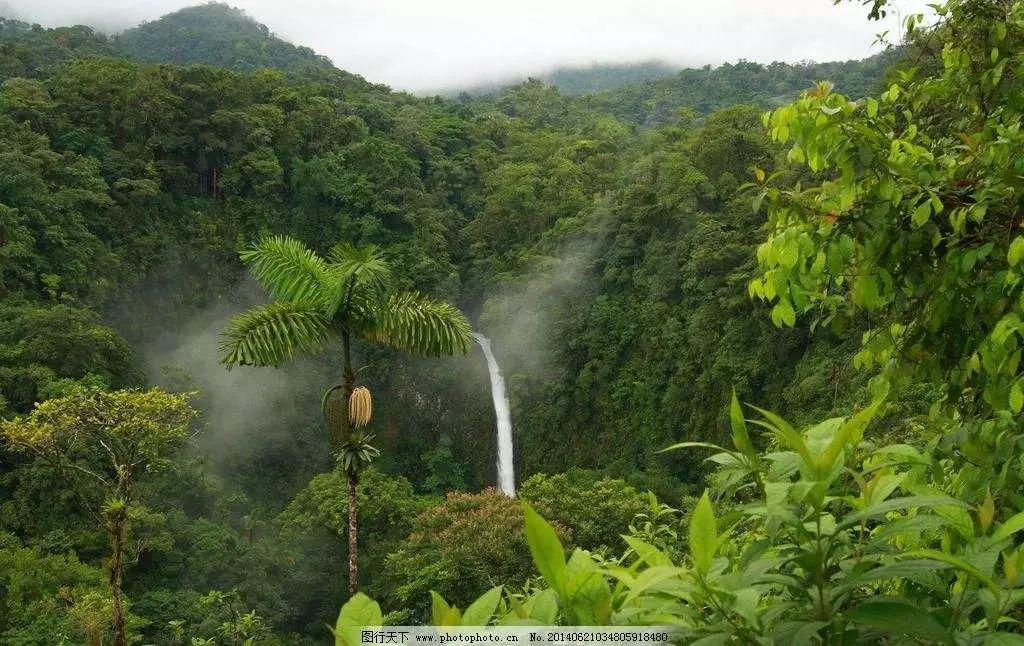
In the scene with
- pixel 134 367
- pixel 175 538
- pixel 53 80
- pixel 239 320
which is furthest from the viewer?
pixel 53 80

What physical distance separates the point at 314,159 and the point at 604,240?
33.7ft

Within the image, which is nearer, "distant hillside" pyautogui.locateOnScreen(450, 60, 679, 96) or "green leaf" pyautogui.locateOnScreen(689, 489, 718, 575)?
"green leaf" pyautogui.locateOnScreen(689, 489, 718, 575)

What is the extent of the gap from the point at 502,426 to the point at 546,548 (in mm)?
20068

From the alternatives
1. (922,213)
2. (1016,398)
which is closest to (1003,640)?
(1016,398)

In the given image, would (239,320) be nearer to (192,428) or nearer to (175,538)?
(175,538)

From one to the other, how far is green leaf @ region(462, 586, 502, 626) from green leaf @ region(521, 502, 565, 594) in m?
0.05

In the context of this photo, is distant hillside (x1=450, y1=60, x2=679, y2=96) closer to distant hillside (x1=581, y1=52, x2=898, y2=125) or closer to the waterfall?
distant hillside (x1=581, y1=52, x2=898, y2=125)

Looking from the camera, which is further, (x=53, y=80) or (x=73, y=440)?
(x=53, y=80)

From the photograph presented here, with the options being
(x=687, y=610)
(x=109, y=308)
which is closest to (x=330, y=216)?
(x=109, y=308)

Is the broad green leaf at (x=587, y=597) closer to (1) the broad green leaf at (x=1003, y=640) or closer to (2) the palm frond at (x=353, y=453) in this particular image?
(1) the broad green leaf at (x=1003, y=640)

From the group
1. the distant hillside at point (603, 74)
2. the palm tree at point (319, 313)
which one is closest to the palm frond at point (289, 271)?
the palm tree at point (319, 313)

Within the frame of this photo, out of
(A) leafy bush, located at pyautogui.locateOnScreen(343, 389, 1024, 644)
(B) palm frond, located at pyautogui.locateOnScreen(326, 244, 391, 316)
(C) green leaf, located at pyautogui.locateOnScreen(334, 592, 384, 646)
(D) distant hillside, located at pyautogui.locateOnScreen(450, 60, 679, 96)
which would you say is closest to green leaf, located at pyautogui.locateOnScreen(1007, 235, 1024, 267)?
(A) leafy bush, located at pyautogui.locateOnScreen(343, 389, 1024, 644)

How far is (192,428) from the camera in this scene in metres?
17.8

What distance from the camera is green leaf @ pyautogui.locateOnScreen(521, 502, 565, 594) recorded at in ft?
2.00
